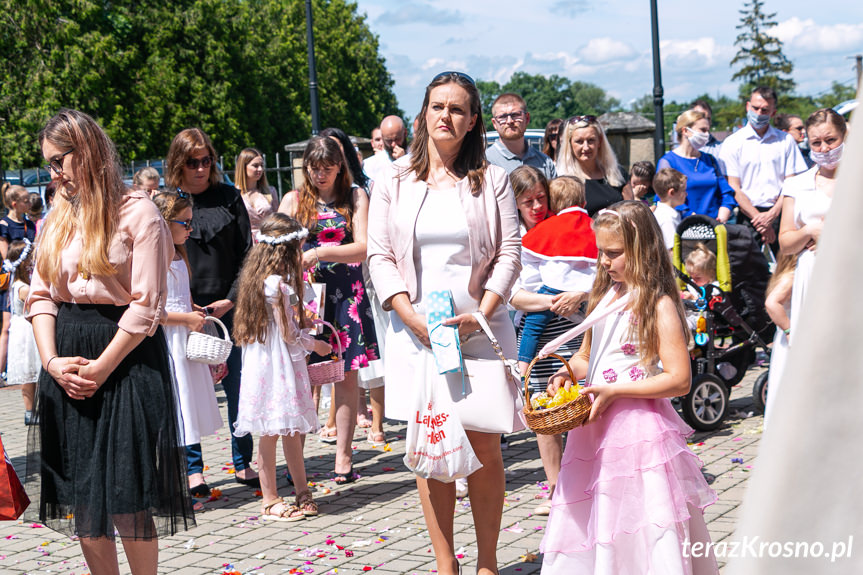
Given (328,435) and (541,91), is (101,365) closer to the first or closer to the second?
(328,435)

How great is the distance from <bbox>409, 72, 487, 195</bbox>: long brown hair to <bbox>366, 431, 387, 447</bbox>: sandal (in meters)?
3.69

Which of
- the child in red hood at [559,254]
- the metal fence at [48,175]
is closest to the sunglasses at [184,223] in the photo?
the child in red hood at [559,254]

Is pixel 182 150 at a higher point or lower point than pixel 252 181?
lower

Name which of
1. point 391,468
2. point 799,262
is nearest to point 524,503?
point 391,468

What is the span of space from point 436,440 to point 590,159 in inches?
120

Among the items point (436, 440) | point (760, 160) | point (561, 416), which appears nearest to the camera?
point (561, 416)

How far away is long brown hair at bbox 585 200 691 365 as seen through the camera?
3873mm

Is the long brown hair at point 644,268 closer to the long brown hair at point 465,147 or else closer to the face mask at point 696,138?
the long brown hair at point 465,147

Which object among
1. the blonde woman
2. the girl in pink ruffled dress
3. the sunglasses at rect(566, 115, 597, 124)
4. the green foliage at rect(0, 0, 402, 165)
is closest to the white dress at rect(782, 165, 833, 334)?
the sunglasses at rect(566, 115, 597, 124)

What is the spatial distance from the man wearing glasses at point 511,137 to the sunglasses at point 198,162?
1.97 metres

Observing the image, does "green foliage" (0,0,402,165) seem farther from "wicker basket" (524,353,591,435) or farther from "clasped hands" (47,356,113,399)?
"wicker basket" (524,353,591,435)

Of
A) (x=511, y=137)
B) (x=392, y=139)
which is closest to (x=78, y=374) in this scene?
(x=511, y=137)

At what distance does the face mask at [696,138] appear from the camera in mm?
9781

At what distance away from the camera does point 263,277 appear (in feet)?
19.3
